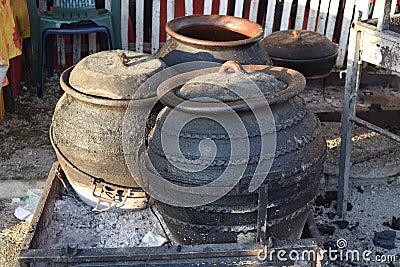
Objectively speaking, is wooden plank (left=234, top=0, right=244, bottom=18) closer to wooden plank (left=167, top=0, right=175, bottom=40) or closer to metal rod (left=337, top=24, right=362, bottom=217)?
wooden plank (left=167, top=0, right=175, bottom=40)

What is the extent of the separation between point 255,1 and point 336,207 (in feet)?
9.27

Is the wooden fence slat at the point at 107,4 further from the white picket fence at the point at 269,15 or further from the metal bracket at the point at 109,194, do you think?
the metal bracket at the point at 109,194

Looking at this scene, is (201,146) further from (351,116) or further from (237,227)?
(351,116)

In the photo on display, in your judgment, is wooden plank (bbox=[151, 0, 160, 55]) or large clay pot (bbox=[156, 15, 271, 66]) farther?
wooden plank (bbox=[151, 0, 160, 55])

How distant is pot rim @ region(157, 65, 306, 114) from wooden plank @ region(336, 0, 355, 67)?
315 cm

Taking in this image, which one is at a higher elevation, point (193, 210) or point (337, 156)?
point (193, 210)

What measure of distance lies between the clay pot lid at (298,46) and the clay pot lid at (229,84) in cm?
139

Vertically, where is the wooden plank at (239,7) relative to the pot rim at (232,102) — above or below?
below

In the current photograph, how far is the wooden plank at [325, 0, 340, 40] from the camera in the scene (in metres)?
6.32

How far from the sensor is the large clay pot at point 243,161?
2.89m

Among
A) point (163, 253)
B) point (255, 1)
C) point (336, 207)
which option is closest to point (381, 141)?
point (336, 207)

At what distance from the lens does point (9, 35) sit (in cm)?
511

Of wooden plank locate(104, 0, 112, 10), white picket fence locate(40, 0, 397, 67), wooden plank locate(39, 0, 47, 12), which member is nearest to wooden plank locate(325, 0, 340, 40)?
white picket fence locate(40, 0, 397, 67)

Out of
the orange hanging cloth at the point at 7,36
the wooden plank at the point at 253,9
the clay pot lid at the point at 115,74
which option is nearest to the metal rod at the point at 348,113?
the clay pot lid at the point at 115,74
